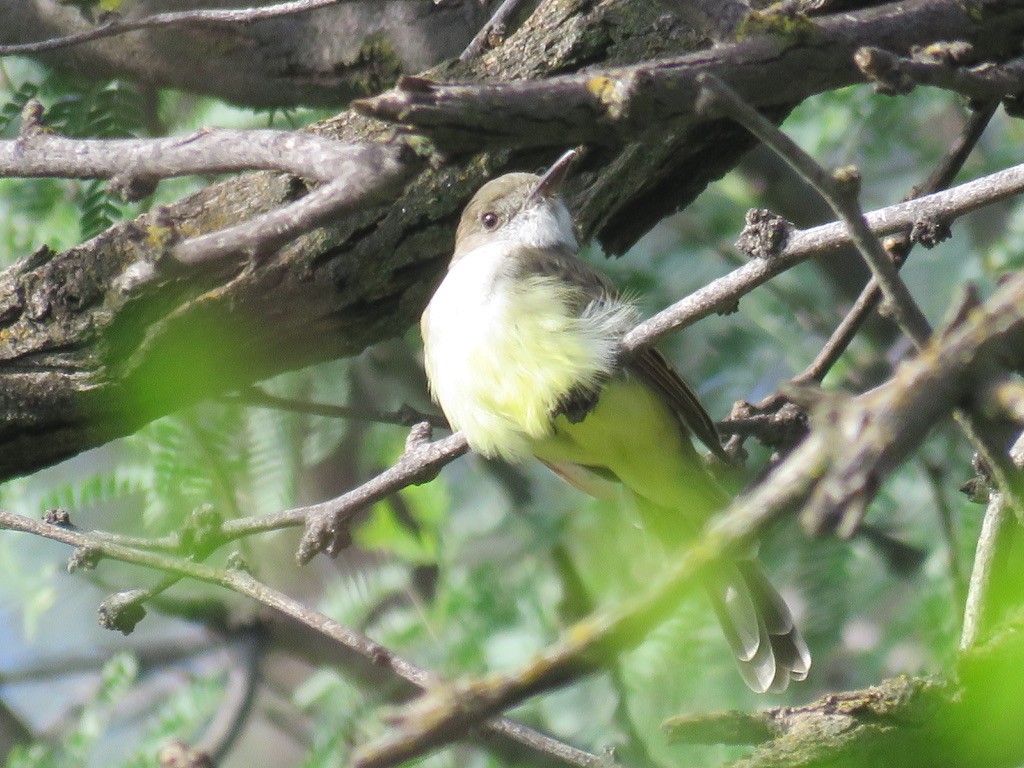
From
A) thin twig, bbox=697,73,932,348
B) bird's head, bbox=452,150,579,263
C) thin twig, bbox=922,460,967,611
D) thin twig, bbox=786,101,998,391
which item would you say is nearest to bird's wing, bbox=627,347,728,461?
thin twig, bbox=786,101,998,391

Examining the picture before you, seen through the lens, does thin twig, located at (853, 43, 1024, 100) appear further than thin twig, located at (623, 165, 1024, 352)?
No

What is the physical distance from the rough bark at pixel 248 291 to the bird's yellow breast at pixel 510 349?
0.90ft

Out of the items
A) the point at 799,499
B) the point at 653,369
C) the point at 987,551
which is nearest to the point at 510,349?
the point at 653,369

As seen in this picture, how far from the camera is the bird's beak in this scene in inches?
190

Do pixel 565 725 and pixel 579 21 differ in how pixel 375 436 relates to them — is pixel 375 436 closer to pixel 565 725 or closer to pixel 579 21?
pixel 565 725

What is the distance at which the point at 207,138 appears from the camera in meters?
2.73

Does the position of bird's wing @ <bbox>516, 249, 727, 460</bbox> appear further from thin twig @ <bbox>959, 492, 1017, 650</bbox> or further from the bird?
thin twig @ <bbox>959, 492, 1017, 650</bbox>

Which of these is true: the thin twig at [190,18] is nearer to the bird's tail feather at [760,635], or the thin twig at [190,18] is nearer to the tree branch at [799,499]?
the bird's tail feather at [760,635]

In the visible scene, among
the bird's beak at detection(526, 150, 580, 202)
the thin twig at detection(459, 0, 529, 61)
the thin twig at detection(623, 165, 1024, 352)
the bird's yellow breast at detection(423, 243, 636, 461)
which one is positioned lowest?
the bird's yellow breast at detection(423, 243, 636, 461)

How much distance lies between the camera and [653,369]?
15.3ft

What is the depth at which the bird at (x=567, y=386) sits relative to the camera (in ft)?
14.4

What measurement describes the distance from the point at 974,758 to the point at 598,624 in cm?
86

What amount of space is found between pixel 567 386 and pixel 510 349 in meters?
0.23

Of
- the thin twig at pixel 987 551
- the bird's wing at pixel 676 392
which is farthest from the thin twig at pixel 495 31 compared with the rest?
the thin twig at pixel 987 551
